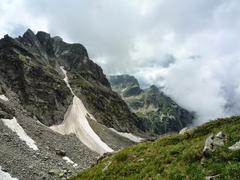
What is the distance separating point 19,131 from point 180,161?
11164 centimetres

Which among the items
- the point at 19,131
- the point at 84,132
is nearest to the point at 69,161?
the point at 19,131

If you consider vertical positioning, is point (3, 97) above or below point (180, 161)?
above

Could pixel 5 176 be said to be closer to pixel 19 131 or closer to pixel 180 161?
pixel 19 131

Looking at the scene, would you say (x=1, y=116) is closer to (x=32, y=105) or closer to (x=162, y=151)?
(x=32, y=105)

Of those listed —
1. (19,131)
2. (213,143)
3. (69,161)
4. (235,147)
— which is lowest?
(235,147)

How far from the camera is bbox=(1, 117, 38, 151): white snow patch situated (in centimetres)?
12363

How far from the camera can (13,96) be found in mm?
194500

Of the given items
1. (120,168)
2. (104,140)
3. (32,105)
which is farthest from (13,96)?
(120,168)

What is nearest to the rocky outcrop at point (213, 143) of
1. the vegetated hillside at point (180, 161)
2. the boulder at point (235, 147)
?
the vegetated hillside at point (180, 161)

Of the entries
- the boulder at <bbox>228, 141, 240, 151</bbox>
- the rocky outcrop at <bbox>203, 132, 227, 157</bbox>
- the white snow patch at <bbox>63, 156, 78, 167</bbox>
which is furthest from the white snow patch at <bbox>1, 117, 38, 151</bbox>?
the boulder at <bbox>228, 141, 240, 151</bbox>

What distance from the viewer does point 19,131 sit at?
435 ft

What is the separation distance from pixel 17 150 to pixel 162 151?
272 feet

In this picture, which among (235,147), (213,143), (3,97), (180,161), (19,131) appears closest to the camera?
(235,147)

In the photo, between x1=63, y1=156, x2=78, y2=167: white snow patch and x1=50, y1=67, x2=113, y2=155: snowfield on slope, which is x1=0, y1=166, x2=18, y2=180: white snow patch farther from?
x1=50, y1=67, x2=113, y2=155: snowfield on slope
